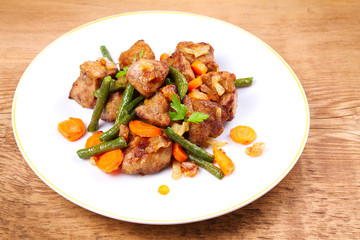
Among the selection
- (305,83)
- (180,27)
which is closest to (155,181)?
(180,27)

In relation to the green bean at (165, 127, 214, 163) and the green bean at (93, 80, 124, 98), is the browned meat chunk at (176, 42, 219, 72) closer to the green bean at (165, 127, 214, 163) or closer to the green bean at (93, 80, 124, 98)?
the green bean at (93, 80, 124, 98)

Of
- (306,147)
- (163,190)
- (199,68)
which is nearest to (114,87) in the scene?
(199,68)

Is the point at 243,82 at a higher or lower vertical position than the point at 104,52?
lower

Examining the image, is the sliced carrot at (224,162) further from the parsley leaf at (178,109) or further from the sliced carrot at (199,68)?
the sliced carrot at (199,68)

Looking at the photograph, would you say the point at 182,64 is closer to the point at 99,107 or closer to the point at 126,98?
the point at 126,98

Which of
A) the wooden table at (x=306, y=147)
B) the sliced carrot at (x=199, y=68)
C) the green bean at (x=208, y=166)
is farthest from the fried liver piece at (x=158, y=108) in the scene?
the wooden table at (x=306, y=147)

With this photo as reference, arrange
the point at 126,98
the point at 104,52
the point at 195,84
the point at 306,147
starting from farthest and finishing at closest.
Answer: the point at 104,52
the point at 306,147
the point at 195,84
the point at 126,98

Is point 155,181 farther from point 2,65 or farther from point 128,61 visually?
point 2,65
